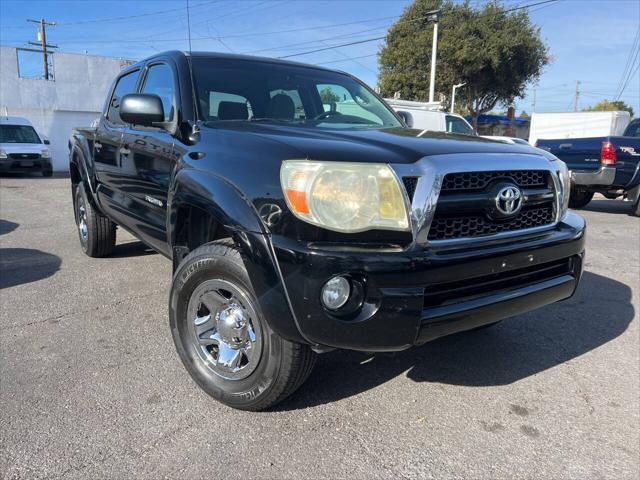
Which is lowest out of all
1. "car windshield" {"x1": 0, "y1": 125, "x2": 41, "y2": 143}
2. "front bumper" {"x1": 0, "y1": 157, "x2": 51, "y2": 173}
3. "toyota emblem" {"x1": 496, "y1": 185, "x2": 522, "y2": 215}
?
"front bumper" {"x1": 0, "y1": 157, "x2": 51, "y2": 173}

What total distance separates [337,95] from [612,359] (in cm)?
263

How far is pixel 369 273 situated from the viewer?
2.00 metres

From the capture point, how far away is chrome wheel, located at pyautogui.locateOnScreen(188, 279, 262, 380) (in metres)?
2.40

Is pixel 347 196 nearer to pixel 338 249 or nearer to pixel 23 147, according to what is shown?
pixel 338 249

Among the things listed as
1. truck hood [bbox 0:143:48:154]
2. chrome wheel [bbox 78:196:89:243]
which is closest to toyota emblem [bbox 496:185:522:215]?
chrome wheel [bbox 78:196:89:243]

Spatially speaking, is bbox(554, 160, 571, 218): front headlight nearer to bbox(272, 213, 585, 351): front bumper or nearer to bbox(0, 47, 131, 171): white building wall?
bbox(272, 213, 585, 351): front bumper

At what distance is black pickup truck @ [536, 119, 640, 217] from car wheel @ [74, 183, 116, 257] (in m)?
7.57

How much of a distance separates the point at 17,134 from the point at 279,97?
1637cm

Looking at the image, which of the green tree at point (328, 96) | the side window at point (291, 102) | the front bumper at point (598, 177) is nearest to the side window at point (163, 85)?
the side window at point (291, 102)

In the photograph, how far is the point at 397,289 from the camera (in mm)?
2027

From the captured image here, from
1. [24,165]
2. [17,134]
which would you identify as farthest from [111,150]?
[17,134]

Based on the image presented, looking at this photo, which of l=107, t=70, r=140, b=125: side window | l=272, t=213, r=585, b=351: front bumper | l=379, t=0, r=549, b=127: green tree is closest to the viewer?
l=272, t=213, r=585, b=351: front bumper

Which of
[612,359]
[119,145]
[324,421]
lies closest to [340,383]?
[324,421]

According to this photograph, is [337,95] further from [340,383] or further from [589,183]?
[589,183]
